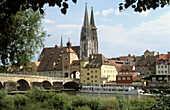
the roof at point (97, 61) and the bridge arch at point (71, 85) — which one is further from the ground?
the roof at point (97, 61)

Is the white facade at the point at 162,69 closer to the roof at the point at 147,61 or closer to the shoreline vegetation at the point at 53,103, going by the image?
the roof at the point at 147,61

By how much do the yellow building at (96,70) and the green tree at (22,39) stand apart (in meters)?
47.9

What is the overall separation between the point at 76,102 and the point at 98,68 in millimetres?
46437

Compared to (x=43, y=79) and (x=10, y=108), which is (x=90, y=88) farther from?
(x=10, y=108)

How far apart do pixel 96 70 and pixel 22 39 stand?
49.9 meters

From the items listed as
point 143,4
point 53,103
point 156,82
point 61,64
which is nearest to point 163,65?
point 156,82

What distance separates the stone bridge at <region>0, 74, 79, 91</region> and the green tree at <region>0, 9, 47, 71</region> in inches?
613

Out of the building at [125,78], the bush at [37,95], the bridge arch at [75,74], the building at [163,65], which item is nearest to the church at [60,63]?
the bridge arch at [75,74]

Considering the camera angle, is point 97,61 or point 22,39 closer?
point 22,39

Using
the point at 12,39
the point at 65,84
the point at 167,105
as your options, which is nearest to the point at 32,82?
the point at 65,84

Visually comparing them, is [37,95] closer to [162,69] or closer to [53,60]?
[162,69]

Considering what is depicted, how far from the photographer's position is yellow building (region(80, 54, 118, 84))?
6819 centimetres

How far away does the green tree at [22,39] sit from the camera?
1830cm

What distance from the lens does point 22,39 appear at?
760 inches
